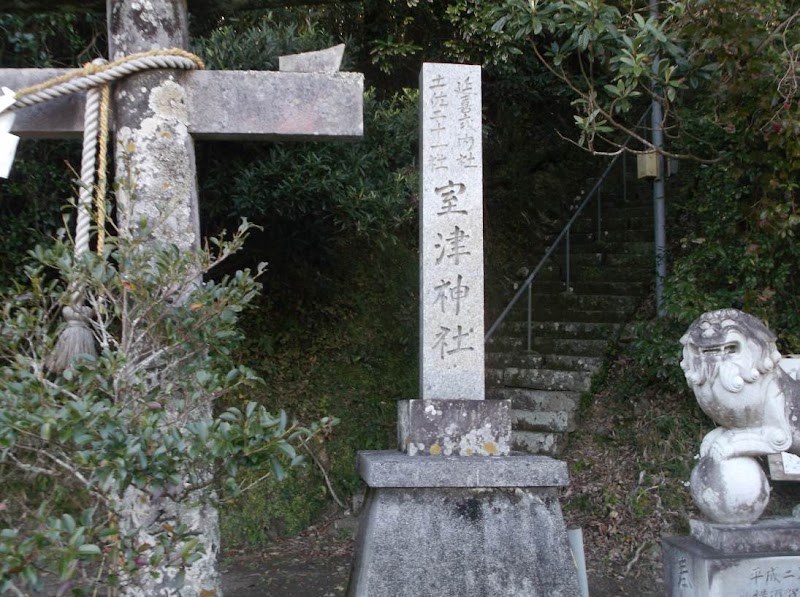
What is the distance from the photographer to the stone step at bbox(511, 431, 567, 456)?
6.75m

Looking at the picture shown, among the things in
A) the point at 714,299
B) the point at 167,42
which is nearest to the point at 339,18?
the point at 714,299

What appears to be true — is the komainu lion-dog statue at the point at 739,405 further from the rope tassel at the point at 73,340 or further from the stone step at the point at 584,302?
the stone step at the point at 584,302

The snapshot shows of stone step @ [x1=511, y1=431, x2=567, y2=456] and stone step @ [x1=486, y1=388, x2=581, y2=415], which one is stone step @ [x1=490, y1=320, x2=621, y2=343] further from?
stone step @ [x1=511, y1=431, x2=567, y2=456]

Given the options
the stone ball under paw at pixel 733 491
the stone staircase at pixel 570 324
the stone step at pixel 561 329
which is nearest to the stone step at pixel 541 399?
the stone staircase at pixel 570 324

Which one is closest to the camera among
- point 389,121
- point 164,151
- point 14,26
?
point 164,151

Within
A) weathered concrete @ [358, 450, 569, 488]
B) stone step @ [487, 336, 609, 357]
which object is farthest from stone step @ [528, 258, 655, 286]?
weathered concrete @ [358, 450, 569, 488]

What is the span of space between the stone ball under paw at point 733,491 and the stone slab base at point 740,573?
0.18 metres

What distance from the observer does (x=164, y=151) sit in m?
2.79

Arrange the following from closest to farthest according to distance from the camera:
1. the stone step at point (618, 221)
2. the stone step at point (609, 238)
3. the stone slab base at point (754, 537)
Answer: the stone slab base at point (754, 537)
the stone step at point (609, 238)
the stone step at point (618, 221)

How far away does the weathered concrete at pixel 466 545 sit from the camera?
3.36 meters

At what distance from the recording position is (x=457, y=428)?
11.9ft

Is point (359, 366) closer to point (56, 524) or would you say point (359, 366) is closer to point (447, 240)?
point (447, 240)

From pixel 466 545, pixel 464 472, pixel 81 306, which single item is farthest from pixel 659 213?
pixel 81 306

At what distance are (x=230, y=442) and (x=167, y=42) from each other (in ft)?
5.54
